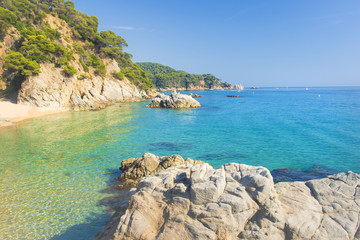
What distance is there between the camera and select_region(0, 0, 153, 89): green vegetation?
38188 millimetres

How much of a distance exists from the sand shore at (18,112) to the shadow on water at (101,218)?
87.3ft

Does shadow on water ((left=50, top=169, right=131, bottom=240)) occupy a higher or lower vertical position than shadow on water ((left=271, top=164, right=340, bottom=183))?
higher

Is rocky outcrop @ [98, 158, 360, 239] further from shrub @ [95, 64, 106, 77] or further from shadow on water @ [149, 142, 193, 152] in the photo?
shrub @ [95, 64, 106, 77]

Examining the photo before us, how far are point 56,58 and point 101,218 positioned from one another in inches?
1767

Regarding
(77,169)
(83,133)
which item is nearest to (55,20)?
(83,133)

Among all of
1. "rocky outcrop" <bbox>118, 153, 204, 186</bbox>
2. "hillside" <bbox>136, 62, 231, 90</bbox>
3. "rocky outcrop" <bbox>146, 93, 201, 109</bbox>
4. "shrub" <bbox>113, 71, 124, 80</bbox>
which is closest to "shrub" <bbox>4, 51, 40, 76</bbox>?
"rocky outcrop" <bbox>146, 93, 201, 109</bbox>

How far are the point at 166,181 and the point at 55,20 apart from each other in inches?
2474

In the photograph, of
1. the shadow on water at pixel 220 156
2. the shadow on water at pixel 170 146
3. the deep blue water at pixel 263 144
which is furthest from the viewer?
the shadow on water at pixel 170 146

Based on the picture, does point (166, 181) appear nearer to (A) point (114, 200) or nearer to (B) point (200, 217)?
(B) point (200, 217)

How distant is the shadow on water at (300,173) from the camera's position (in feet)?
40.5

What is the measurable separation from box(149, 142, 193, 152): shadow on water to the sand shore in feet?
74.6

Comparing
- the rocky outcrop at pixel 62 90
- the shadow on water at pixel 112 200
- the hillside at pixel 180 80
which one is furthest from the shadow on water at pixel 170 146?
the hillside at pixel 180 80

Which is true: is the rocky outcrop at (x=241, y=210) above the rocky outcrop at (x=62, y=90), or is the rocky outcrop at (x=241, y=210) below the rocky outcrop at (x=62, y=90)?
below

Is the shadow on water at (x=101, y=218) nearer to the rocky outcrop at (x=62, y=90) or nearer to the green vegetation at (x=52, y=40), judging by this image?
the rocky outcrop at (x=62, y=90)
